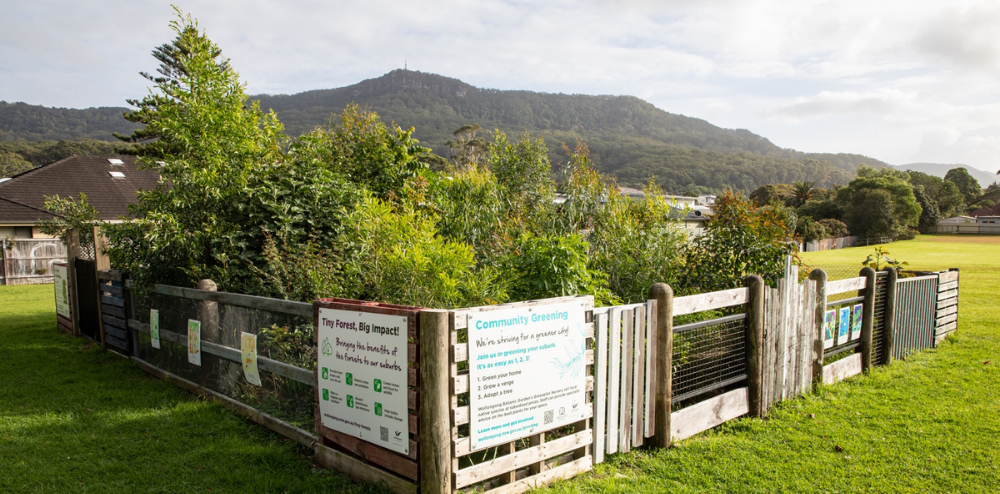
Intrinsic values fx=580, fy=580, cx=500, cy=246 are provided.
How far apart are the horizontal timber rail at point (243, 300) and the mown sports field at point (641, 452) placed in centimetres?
122

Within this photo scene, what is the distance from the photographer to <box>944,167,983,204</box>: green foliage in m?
102

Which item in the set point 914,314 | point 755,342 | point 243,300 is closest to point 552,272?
point 755,342

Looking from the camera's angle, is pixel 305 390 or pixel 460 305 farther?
pixel 460 305

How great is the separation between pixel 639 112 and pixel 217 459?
205 metres

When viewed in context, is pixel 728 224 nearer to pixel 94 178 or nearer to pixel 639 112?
pixel 94 178

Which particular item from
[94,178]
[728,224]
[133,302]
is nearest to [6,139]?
[94,178]

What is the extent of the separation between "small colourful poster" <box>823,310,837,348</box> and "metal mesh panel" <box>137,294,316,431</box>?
6239 millimetres

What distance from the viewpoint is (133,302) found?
344 inches

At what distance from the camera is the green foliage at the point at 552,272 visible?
6348 mm

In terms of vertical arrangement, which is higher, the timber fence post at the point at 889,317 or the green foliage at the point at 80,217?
the green foliage at the point at 80,217

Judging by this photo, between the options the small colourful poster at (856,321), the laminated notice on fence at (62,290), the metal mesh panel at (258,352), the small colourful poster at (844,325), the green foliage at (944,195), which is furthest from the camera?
the green foliage at (944,195)

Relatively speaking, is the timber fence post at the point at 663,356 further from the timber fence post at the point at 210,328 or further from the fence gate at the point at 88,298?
the fence gate at the point at 88,298

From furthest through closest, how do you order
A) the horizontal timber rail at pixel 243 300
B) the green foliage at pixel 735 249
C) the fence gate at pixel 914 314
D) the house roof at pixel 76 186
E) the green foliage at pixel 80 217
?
the house roof at pixel 76 186 < the green foliage at pixel 80 217 < the fence gate at pixel 914 314 < the green foliage at pixel 735 249 < the horizontal timber rail at pixel 243 300

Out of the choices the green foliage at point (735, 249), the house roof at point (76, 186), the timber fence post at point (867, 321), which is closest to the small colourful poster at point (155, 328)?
the green foliage at point (735, 249)
